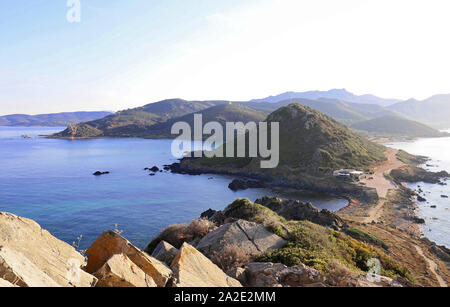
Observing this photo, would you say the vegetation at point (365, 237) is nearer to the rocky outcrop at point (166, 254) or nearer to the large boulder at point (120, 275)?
the rocky outcrop at point (166, 254)

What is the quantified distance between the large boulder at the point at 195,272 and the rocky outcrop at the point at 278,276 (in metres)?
0.87

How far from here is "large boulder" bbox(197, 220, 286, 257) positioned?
12273 mm

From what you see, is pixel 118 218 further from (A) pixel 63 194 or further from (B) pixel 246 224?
(B) pixel 246 224

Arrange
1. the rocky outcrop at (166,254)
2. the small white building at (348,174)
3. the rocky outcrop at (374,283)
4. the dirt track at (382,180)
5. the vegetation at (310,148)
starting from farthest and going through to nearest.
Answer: the vegetation at (310,148) < the small white building at (348,174) < the dirt track at (382,180) < the rocky outcrop at (166,254) < the rocky outcrop at (374,283)

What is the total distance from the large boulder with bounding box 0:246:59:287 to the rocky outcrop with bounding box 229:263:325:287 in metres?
5.71

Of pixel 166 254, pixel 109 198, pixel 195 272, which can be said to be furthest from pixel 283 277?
pixel 109 198

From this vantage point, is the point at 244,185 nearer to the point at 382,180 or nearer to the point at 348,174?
the point at 348,174

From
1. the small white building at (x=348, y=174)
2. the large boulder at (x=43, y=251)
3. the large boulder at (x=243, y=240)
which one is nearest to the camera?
the large boulder at (x=43, y=251)

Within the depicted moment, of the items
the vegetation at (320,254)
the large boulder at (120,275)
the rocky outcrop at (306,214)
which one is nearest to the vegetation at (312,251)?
the vegetation at (320,254)

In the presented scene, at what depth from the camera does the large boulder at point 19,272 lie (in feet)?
16.2

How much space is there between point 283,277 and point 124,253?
511 centimetres

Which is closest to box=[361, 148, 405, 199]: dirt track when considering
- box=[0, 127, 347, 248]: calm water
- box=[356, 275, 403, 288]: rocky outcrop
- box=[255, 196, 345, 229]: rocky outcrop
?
box=[0, 127, 347, 248]: calm water

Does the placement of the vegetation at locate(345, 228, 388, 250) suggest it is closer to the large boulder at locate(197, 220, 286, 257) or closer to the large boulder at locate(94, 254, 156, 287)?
the large boulder at locate(197, 220, 286, 257)

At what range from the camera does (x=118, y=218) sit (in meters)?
45.3
